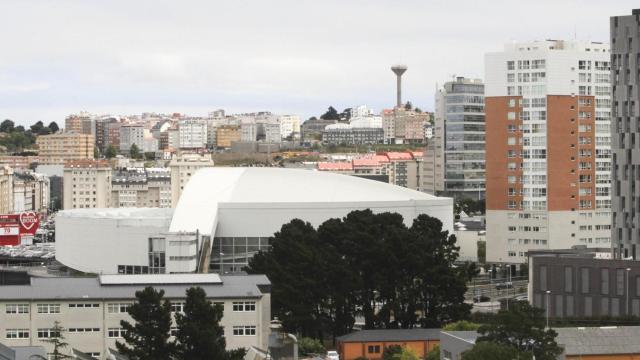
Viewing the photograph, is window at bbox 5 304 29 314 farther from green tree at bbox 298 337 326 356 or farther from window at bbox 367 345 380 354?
window at bbox 367 345 380 354

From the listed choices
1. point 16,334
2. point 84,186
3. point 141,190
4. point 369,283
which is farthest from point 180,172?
point 16,334

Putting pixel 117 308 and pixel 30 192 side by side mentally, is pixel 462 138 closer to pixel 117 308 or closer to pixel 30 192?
pixel 30 192

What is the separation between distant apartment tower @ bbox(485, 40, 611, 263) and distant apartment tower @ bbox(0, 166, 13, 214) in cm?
7942

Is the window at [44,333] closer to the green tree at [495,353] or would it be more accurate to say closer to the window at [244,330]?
the window at [244,330]

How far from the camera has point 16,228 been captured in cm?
11912

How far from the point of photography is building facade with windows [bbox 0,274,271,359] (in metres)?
49.9

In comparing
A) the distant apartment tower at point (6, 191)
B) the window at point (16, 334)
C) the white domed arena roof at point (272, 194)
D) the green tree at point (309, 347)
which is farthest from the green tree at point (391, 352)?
the distant apartment tower at point (6, 191)

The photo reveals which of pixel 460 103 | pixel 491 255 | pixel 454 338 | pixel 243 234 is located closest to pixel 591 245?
pixel 491 255

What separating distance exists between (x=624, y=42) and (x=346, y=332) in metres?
18.8

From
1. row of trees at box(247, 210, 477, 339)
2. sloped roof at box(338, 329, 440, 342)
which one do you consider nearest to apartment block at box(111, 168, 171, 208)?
row of trees at box(247, 210, 477, 339)

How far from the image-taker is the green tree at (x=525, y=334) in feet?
135

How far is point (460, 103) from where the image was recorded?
12300 cm

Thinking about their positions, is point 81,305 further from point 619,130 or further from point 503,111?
point 503,111

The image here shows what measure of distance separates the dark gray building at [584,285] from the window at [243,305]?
49.4ft
